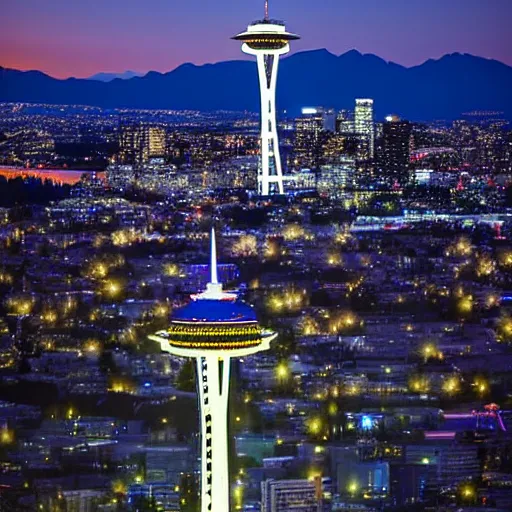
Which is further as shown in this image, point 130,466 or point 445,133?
point 445,133

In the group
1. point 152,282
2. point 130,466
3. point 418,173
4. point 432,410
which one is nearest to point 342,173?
point 418,173

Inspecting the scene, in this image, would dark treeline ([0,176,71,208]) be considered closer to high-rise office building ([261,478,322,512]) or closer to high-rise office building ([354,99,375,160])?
high-rise office building ([354,99,375,160])

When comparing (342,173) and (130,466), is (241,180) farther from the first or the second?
(130,466)

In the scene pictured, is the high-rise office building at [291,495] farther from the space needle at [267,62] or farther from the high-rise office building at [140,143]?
the high-rise office building at [140,143]

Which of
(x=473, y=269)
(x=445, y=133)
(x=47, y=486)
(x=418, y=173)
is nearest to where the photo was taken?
(x=47, y=486)

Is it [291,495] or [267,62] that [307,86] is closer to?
[267,62]

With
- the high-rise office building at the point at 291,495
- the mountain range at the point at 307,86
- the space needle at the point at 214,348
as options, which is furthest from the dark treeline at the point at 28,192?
the space needle at the point at 214,348

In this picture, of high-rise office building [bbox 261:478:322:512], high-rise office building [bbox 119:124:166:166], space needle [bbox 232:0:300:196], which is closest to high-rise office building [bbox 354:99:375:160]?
high-rise office building [bbox 119:124:166:166]

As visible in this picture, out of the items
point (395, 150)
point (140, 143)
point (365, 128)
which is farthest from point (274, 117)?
point (365, 128)
